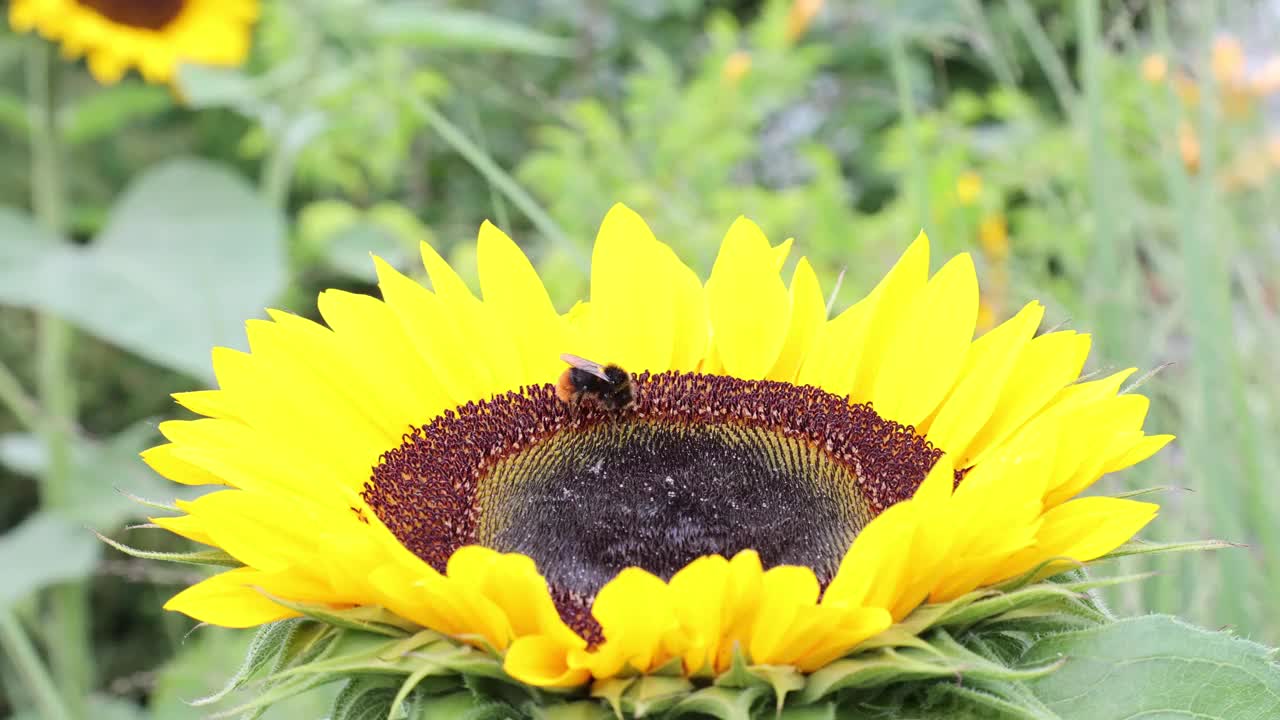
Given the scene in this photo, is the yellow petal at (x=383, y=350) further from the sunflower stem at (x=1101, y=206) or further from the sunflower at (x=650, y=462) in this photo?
the sunflower stem at (x=1101, y=206)

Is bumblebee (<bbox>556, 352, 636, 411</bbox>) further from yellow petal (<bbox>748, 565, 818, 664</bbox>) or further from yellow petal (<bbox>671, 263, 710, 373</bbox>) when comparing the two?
yellow petal (<bbox>748, 565, 818, 664</bbox>)

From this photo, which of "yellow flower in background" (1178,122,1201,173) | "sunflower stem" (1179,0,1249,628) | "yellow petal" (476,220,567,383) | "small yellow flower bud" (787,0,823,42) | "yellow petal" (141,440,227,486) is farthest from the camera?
"small yellow flower bud" (787,0,823,42)

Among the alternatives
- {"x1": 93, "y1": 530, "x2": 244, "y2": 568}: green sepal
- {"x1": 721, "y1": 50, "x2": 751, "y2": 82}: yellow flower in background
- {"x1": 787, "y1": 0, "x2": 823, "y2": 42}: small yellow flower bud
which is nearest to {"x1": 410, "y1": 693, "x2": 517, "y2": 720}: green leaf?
{"x1": 93, "y1": 530, "x2": 244, "y2": 568}: green sepal

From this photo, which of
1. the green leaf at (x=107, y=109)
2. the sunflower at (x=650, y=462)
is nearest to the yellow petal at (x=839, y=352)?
the sunflower at (x=650, y=462)

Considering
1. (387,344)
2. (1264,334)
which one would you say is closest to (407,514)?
(387,344)

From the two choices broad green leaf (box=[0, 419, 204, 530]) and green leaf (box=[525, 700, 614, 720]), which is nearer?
green leaf (box=[525, 700, 614, 720])

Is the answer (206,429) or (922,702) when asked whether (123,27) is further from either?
(922,702)
